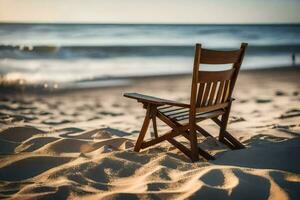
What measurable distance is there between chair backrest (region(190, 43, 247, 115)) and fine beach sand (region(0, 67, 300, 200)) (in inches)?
24.0

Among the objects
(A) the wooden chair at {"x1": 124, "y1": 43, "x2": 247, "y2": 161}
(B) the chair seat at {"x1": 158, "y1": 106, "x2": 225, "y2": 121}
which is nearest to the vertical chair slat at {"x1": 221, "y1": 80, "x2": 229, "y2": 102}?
(A) the wooden chair at {"x1": 124, "y1": 43, "x2": 247, "y2": 161}

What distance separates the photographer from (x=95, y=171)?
350cm

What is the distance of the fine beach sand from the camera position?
305 cm

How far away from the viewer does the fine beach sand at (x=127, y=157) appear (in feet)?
10.00

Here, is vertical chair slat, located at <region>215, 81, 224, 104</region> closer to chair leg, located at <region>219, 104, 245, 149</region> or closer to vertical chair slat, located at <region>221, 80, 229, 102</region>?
vertical chair slat, located at <region>221, 80, 229, 102</region>

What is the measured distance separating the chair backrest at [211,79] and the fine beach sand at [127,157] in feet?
2.00

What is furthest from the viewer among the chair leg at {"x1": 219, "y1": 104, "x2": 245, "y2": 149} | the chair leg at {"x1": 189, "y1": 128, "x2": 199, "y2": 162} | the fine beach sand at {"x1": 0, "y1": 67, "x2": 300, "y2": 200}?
the chair leg at {"x1": 219, "y1": 104, "x2": 245, "y2": 149}

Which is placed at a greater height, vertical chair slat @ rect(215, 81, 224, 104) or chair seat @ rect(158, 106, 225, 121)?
vertical chair slat @ rect(215, 81, 224, 104)

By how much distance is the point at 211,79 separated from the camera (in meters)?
3.90

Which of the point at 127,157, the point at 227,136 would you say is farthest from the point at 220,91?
the point at 127,157

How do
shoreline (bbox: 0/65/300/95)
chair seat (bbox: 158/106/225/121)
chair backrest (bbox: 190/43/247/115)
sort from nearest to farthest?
chair backrest (bbox: 190/43/247/115) → chair seat (bbox: 158/106/225/121) → shoreline (bbox: 0/65/300/95)

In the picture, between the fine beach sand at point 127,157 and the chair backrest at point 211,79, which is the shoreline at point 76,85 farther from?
the chair backrest at point 211,79

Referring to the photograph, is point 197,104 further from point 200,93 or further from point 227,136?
point 227,136

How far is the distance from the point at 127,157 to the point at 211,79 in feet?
3.99
